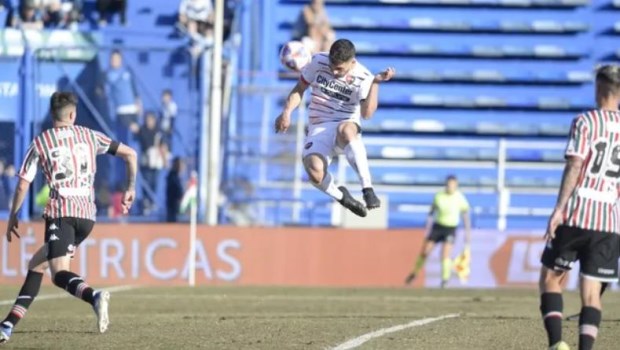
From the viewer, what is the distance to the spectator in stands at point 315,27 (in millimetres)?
26375

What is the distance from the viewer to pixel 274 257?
2514 cm

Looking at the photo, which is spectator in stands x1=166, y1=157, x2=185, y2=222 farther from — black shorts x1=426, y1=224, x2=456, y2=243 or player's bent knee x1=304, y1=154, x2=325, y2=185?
player's bent knee x1=304, y1=154, x2=325, y2=185

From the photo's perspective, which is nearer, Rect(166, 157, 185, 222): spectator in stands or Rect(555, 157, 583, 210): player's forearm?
Rect(555, 157, 583, 210): player's forearm

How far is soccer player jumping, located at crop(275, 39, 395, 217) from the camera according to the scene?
13.9m

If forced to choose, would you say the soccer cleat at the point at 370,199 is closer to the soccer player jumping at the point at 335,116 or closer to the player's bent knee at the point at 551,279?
the soccer player jumping at the point at 335,116

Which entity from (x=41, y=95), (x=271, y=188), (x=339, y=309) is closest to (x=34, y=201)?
(x=41, y=95)

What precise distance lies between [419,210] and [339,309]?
408 inches

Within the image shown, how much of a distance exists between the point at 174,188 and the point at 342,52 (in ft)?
35.5

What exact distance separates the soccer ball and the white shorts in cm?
104

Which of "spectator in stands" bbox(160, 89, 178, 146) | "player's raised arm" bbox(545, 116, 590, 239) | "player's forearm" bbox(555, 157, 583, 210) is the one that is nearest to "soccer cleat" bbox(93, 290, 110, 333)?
"player's raised arm" bbox(545, 116, 590, 239)

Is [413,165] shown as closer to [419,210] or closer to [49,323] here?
[419,210]

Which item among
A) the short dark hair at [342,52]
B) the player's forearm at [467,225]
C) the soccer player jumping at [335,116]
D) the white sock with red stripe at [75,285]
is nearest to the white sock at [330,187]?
the soccer player jumping at [335,116]

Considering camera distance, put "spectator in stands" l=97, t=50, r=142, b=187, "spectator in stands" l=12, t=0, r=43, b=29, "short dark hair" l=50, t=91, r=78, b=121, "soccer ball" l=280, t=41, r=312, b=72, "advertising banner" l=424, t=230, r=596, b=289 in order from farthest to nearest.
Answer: "advertising banner" l=424, t=230, r=596, b=289
"spectator in stands" l=12, t=0, r=43, b=29
"spectator in stands" l=97, t=50, r=142, b=187
"soccer ball" l=280, t=41, r=312, b=72
"short dark hair" l=50, t=91, r=78, b=121

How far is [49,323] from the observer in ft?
44.1
